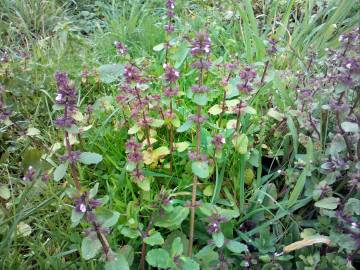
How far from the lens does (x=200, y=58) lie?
147 centimetres

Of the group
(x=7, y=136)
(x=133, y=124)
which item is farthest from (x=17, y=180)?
(x=133, y=124)

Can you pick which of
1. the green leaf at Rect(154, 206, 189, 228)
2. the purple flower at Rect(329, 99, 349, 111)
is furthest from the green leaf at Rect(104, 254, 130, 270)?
the purple flower at Rect(329, 99, 349, 111)

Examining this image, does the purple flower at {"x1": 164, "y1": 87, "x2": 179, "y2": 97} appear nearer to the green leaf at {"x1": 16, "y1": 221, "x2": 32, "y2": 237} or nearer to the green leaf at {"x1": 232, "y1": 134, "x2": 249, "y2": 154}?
the green leaf at {"x1": 232, "y1": 134, "x2": 249, "y2": 154}

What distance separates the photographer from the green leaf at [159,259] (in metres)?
1.33

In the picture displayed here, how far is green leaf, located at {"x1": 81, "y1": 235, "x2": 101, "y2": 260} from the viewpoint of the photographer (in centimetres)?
119

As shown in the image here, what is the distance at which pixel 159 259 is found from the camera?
4.41 feet

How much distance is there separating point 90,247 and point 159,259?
0.24m

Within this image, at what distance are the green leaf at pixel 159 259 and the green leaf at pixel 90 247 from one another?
0.65 ft

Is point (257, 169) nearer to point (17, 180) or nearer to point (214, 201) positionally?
point (214, 201)

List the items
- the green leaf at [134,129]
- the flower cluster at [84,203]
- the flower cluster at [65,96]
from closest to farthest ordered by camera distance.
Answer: the flower cluster at [84,203] → the flower cluster at [65,96] → the green leaf at [134,129]

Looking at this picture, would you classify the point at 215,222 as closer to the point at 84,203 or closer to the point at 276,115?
the point at 84,203

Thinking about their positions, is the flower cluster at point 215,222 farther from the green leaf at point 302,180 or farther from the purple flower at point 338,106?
the purple flower at point 338,106

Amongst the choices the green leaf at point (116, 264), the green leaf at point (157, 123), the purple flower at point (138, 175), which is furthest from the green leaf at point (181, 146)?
the green leaf at point (116, 264)

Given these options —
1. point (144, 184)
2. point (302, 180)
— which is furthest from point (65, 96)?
point (302, 180)
